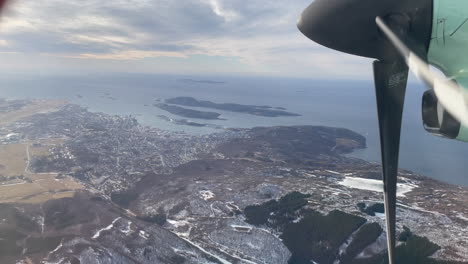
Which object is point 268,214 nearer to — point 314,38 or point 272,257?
point 272,257

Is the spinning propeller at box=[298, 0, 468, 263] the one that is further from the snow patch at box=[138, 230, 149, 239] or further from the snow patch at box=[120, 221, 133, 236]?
the snow patch at box=[120, 221, 133, 236]

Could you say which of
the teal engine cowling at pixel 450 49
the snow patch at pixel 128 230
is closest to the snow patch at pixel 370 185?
the snow patch at pixel 128 230

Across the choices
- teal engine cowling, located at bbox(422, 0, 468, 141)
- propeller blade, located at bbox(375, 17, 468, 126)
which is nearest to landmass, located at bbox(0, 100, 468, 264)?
teal engine cowling, located at bbox(422, 0, 468, 141)

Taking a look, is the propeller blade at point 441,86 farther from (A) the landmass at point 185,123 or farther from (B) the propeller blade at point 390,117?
(A) the landmass at point 185,123

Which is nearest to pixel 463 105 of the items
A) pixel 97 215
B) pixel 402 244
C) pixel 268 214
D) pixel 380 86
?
pixel 380 86

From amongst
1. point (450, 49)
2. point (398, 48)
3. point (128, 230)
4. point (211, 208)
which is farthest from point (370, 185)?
point (398, 48)

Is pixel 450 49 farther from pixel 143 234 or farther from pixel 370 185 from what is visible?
pixel 370 185
